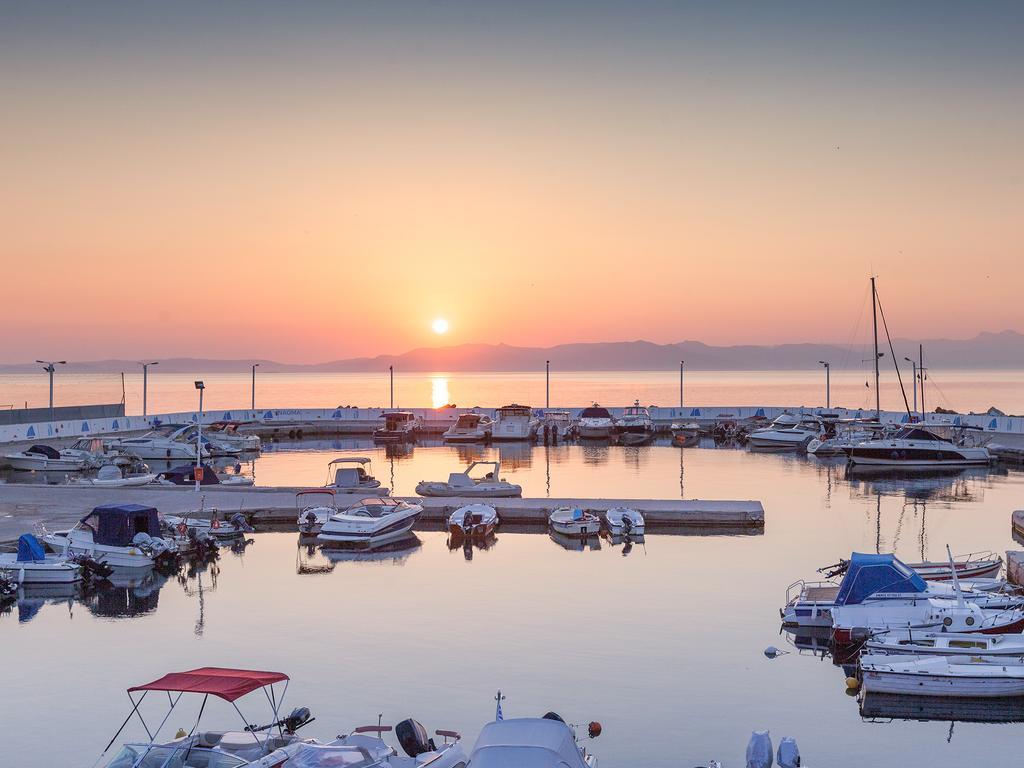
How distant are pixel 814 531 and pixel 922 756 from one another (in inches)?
844

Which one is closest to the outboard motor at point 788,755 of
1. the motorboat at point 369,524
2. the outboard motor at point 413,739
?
the outboard motor at point 413,739

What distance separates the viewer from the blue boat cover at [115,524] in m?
30.8

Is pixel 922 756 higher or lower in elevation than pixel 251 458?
lower

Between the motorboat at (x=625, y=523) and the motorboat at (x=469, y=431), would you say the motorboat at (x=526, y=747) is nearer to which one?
the motorboat at (x=625, y=523)

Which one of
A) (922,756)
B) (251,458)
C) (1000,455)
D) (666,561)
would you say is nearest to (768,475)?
(1000,455)

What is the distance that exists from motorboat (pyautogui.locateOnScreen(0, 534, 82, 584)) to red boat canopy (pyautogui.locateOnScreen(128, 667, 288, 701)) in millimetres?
13975

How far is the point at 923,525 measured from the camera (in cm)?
4016

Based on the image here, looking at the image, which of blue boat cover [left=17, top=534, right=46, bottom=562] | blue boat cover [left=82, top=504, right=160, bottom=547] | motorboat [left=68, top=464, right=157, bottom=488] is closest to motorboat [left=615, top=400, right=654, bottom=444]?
motorboat [left=68, top=464, right=157, bottom=488]

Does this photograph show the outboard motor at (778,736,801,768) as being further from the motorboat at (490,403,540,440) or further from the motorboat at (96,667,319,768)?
the motorboat at (490,403,540,440)

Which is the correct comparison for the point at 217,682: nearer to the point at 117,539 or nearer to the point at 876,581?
the point at 876,581

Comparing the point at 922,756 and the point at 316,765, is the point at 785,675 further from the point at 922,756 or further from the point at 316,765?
the point at 316,765

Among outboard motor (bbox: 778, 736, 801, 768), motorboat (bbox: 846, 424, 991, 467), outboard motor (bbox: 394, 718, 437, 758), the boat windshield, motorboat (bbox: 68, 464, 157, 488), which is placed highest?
motorboat (bbox: 846, 424, 991, 467)

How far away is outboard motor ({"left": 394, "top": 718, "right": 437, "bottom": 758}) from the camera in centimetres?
1586

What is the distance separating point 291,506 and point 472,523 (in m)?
7.39
